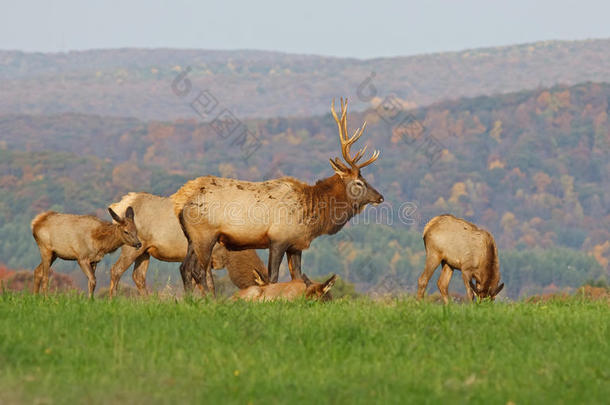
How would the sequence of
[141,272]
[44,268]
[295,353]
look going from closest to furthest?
[295,353], [44,268], [141,272]

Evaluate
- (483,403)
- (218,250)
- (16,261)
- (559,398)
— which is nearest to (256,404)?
(483,403)

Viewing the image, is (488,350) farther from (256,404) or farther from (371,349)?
(256,404)

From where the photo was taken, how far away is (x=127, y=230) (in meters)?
18.1

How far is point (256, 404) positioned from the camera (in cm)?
799

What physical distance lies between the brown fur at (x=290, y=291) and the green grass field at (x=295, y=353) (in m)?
1.23

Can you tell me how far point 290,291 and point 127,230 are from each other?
4.71 metres

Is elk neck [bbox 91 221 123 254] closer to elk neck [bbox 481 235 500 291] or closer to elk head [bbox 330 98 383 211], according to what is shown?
elk head [bbox 330 98 383 211]

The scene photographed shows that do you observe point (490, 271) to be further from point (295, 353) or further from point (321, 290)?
point (295, 353)

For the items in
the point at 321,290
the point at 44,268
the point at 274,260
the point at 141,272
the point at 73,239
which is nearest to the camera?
the point at 321,290

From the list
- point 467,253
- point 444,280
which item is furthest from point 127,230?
point 467,253

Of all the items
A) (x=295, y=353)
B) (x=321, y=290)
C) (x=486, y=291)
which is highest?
(x=295, y=353)

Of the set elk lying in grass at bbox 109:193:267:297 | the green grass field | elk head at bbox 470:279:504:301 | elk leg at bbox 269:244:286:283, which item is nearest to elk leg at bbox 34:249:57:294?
elk lying in grass at bbox 109:193:267:297

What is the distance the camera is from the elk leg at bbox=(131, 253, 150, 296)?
1940cm

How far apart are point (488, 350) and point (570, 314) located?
2.51 meters
